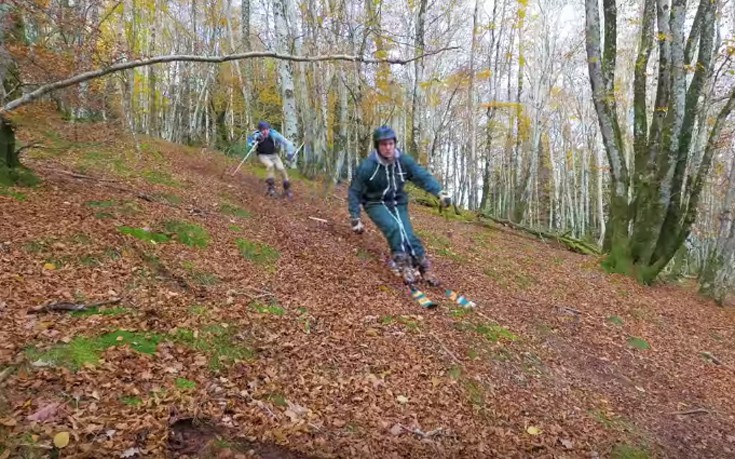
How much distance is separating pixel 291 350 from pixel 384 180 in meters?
3.26

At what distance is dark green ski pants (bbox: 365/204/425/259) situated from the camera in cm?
677

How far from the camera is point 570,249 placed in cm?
1486

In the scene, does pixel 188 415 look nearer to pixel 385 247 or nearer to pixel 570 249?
pixel 385 247

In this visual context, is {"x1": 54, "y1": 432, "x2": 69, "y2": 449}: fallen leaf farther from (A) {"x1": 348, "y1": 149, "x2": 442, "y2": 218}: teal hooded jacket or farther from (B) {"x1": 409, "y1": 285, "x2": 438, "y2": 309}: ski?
(A) {"x1": 348, "y1": 149, "x2": 442, "y2": 218}: teal hooded jacket

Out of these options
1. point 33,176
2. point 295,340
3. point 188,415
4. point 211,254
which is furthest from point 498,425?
point 33,176

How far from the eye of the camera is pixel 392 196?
707cm

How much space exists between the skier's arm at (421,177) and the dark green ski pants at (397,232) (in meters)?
0.54

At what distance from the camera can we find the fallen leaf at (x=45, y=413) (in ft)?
9.43

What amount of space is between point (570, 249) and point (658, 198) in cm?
435

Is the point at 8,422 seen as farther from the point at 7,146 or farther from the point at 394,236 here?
the point at 7,146

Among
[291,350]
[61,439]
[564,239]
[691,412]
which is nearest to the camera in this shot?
[61,439]

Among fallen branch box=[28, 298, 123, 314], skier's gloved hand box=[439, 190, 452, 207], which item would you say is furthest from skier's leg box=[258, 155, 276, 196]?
fallen branch box=[28, 298, 123, 314]

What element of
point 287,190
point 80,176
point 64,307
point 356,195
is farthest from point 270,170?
point 64,307

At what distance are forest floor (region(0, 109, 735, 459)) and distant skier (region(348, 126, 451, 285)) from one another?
506mm
